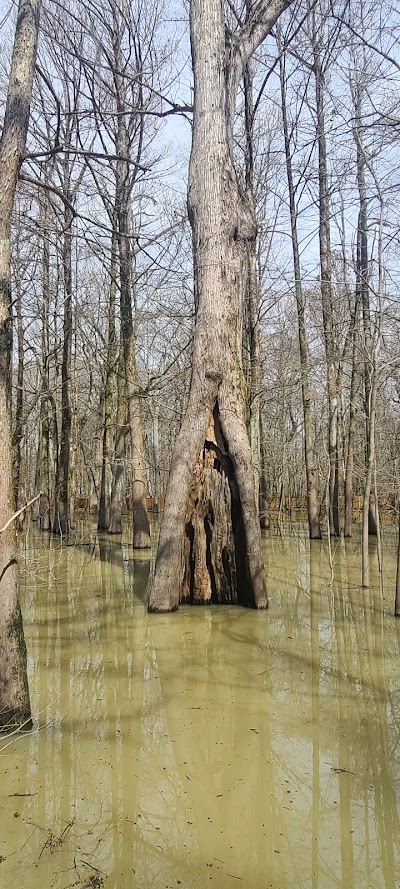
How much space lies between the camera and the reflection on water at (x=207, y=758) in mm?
2502

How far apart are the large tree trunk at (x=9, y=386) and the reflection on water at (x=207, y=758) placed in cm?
29

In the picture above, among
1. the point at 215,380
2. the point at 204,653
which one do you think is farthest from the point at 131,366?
the point at 204,653

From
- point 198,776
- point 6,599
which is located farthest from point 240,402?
point 198,776

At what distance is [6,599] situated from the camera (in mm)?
3738

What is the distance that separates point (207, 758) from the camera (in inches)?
135

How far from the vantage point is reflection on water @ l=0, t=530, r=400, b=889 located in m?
2.50

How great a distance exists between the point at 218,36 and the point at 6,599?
784 cm

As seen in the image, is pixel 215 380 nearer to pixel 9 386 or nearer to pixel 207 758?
pixel 9 386

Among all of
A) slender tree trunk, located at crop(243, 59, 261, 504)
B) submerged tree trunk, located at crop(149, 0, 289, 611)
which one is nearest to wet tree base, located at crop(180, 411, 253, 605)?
submerged tree trunk, located at crop(149, 0, 289, 611)

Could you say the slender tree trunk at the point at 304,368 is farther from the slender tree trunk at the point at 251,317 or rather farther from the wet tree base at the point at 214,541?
the wet tree base at the point at 214,541

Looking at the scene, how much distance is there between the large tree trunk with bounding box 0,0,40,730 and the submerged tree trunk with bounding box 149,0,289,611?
3533mm

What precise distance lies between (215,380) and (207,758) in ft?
16.6

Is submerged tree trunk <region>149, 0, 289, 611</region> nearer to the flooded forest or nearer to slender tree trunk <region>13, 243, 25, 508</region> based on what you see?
the flooded forest

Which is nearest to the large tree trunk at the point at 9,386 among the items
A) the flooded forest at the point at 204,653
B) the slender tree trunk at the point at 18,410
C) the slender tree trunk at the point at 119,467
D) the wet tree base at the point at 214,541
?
the flooded forest at the point at 204,653
